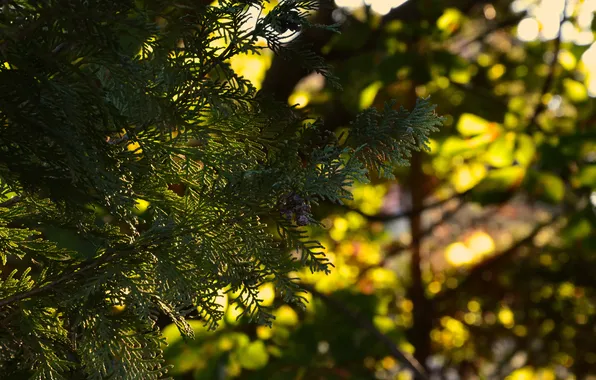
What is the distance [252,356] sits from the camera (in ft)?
6.02

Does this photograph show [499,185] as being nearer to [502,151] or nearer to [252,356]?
[502,151]

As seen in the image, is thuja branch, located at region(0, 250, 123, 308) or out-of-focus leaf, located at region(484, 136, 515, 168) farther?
out-of-focus leaf, located at region(484, 136, 515, 168)

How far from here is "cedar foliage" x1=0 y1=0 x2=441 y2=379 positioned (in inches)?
22.0

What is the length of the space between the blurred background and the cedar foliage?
502 millimetres

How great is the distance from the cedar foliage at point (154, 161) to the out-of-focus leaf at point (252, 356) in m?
1.19

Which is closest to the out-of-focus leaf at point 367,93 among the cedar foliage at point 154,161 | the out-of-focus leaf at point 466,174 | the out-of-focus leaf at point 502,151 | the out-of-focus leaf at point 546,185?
the out-of-focus leaf at point 502,151

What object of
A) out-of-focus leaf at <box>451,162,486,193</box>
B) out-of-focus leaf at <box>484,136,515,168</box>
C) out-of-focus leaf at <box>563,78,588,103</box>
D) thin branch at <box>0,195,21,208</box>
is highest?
out-of-focus leaf at <box>451,162,486,193</box>

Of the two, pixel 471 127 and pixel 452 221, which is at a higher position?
pixel 452 221

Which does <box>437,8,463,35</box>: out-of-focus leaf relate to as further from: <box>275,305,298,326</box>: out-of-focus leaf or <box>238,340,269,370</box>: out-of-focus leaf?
<box>238,340,269,370</box>: out-of-focus leaf

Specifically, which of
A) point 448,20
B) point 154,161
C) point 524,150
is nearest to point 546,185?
point 524,150

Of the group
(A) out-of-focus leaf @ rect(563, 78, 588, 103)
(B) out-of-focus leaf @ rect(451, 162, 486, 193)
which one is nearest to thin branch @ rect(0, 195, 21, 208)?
(A) out-of-focus leaf @ rect(563, 78, 588, 103)

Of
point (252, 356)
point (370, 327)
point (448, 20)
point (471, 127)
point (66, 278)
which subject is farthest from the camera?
point (448, 20)

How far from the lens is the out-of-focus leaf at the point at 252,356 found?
1.83 metres

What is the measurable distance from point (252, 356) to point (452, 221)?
241 cm
